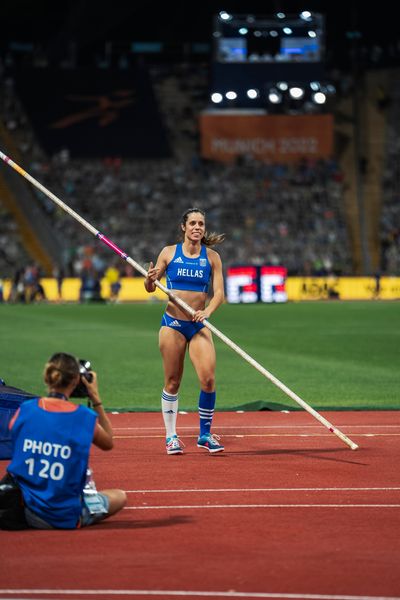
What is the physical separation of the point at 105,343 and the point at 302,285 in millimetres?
23160

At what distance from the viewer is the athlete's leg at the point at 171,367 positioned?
11023 mm

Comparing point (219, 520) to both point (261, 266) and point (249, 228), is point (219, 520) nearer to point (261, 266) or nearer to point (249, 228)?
point (261, 266)

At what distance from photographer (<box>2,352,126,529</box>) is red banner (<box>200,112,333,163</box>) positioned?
160 feet

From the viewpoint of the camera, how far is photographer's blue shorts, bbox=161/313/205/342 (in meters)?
11.1

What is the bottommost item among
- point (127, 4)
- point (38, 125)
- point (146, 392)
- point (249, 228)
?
point (146, 392)

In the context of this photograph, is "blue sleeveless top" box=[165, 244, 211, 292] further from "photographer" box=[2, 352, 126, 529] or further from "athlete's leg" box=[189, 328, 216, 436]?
"photographer" box=[2, 352, 126, 529]

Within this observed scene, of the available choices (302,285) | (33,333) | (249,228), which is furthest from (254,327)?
(249,228)

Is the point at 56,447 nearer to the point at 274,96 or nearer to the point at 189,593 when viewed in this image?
the point at 189,593

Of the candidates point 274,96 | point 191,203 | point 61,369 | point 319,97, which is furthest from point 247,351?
point 191,203

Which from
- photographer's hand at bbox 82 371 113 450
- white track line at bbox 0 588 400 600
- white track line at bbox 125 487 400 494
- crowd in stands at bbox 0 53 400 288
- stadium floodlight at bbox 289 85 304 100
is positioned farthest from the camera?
crowd in stands at bbox 0 53 400 288

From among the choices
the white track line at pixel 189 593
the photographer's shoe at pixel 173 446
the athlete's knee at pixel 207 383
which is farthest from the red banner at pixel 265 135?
the white track line at pixel 189 593

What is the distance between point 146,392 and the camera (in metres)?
17.4

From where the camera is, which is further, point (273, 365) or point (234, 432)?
point (273, 365)

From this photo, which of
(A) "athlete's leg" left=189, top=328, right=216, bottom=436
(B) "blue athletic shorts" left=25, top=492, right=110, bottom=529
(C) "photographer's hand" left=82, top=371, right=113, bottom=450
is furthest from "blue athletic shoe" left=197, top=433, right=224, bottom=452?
(C) "photographer's hand" left=82, top=371, right=113, bottom=450
